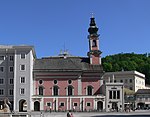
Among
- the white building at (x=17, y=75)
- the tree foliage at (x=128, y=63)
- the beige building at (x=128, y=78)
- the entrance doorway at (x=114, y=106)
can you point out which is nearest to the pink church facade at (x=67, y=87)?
the entrance doorway at (x=114, y=106)

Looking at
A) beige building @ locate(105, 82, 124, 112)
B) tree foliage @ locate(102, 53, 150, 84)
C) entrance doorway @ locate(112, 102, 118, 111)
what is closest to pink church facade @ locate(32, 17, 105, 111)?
beige building @ locate(105, 82, 124, 112)

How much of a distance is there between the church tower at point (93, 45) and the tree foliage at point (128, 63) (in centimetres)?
5818

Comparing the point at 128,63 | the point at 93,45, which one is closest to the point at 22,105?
the point at 93,45

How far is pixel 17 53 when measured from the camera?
83.1 metres

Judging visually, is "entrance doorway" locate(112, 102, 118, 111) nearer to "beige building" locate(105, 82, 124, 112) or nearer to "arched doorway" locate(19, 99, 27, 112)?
"beige building" locate(105, 82, 124, 112)

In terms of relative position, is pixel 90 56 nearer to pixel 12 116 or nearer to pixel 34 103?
pixel 34 103

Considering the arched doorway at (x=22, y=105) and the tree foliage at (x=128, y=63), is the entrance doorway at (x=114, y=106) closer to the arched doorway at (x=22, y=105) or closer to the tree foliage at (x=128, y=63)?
the arched doorway at (x=22, y=105)

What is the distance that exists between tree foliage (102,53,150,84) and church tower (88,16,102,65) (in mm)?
58176

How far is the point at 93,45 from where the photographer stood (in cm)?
9481

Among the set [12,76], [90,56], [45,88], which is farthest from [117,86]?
[12,76]

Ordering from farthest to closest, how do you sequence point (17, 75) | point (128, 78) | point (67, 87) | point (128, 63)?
point (128, 63) < point (128, 78) < point (67, 87) < point (17, 75)

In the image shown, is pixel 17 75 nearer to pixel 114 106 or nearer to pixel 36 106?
pixel 36 106

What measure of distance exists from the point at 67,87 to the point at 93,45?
13562 millimetres

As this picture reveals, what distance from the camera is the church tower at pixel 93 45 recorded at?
92375 millimetres
